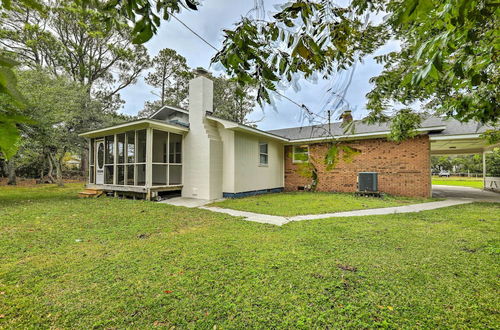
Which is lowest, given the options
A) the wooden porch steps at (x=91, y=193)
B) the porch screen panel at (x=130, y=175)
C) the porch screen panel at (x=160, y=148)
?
the wooden porch steps at (x=91, y=193)

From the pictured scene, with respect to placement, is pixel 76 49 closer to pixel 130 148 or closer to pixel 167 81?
pixel 167 81

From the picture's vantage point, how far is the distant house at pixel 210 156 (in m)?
9.40

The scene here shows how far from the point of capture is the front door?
1101cm

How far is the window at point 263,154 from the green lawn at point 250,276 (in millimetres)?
6811

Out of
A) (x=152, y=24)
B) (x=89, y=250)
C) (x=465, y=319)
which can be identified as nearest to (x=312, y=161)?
(x=152, y=24)

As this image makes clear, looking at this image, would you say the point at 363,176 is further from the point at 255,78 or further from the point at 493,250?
the point at 255,78

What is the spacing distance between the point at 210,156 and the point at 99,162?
612 centimetres

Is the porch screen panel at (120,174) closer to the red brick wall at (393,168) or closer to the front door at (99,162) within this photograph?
the front door at (99,162)

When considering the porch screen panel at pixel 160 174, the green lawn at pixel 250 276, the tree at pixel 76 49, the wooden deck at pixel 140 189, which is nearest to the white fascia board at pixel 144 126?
the porch screen panel at pixel 160 174

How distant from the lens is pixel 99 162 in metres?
11.3

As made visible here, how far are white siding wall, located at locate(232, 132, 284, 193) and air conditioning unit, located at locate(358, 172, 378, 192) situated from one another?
428cm

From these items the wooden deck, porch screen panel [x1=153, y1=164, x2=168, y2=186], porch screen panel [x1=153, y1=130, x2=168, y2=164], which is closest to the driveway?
the wooden deck

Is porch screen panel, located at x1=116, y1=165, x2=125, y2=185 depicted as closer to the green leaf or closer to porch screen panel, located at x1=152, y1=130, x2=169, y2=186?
porch screen panel, located at x1=152, y1=130, x2=169, y2=186

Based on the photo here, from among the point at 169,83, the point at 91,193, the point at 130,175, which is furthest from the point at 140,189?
the point at 169,83
